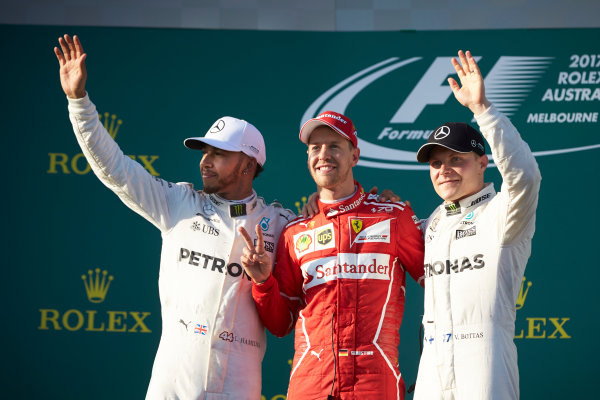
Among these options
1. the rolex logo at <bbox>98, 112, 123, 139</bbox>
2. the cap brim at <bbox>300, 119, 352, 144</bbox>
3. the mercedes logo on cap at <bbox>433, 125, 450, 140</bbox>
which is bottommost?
the mercedes logo on cap at <bbox>433, 125, 450, 140</bbox>

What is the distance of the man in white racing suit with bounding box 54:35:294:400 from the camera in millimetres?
2299

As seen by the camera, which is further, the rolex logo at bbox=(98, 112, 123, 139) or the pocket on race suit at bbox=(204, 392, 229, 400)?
the rolex logo at bbox=(98, 112, 123, 139)

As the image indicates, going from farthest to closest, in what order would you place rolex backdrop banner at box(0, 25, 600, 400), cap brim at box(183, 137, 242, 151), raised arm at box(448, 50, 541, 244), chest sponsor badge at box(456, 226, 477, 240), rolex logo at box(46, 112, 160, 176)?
1. rolex logo at box(46, 112, 160, 176)
2. rolex backdrop banner at box(0, 25, 600, 400)
3. cap brim at box(183, 137, 242, 151)
4. chest sponsor badge at box(456, 226, 477, 240)
5. raised arm at box(448, 50, 541, 244)

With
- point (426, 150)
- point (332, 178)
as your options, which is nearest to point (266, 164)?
point (332, 178)

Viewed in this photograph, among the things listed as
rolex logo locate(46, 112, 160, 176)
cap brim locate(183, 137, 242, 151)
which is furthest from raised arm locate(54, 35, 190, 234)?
rolex logo locate(46, 112, 160, 176)

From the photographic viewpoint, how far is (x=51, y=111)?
386 centimetres

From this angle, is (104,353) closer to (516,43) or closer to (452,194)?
(452,194)

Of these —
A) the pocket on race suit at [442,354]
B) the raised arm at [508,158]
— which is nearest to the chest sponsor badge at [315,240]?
the pocket on race suit at [442,354]

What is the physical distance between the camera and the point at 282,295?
2467mm

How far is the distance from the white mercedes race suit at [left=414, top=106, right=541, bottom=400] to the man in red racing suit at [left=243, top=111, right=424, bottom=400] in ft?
0.46

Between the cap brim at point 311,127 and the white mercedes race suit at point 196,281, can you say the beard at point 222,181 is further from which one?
the cap brim at point 311,127

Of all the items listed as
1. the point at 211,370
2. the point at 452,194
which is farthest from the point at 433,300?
the point at 211,370

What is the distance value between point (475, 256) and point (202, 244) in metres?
1.02

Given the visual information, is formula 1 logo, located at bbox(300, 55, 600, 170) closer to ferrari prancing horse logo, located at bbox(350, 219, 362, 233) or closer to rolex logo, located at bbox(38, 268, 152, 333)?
ferrari prancing horse logo, located at bbox(350, 219, 362, 233)
